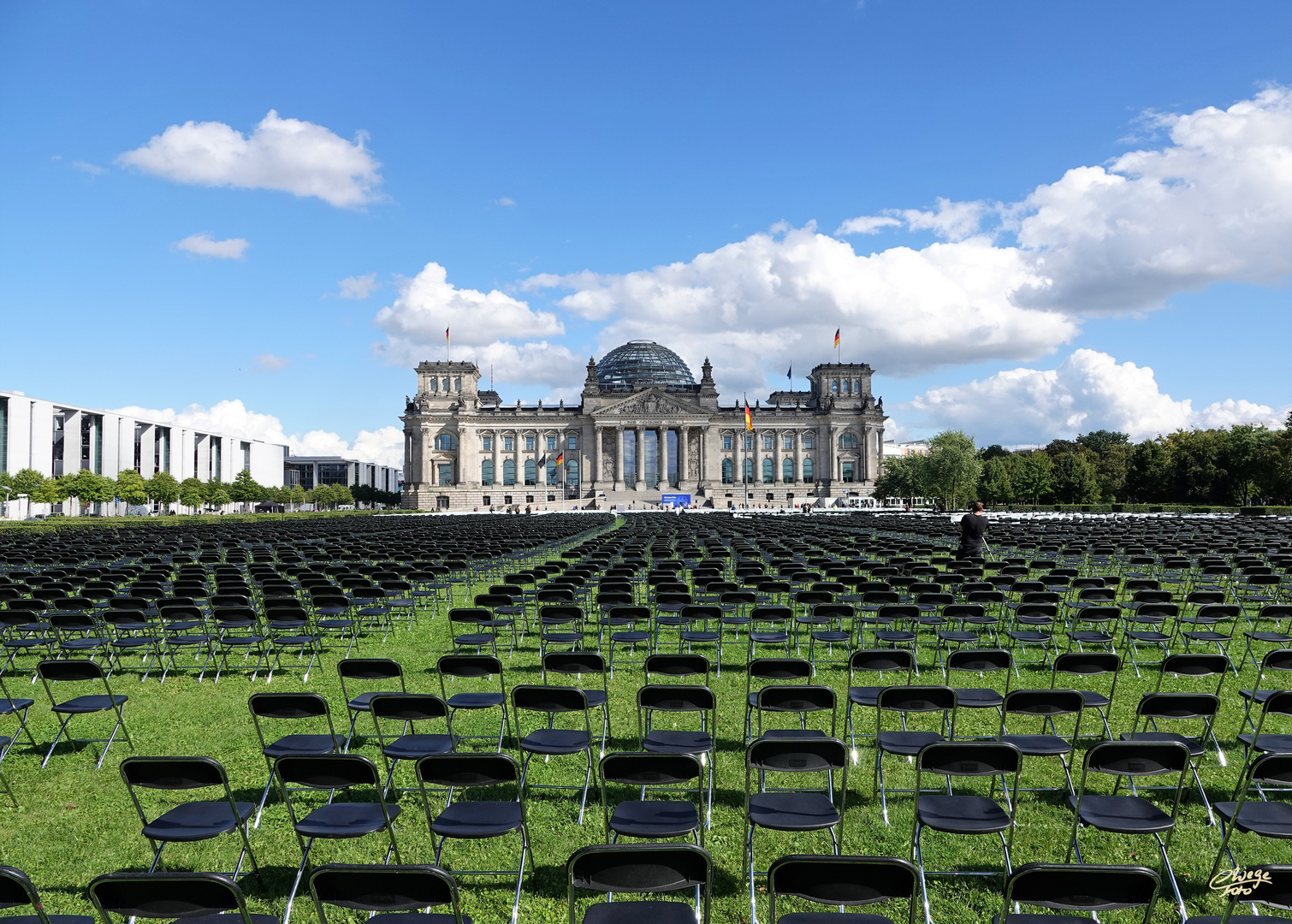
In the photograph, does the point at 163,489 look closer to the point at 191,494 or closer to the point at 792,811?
the point at 191,494

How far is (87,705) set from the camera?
23.6ft

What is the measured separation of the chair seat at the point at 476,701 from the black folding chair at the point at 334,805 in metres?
1.95

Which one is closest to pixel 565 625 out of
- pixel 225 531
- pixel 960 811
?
pixel 960 811

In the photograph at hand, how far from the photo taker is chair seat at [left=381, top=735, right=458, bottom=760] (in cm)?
594

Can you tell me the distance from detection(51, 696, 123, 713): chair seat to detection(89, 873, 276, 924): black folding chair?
4.54m

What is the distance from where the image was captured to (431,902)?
3232mm

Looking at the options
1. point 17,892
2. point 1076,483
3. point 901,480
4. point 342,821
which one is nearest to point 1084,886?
point 342,821

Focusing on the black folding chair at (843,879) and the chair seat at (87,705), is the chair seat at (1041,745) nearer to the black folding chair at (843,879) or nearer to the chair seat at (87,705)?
the black folding chair at (843,879)

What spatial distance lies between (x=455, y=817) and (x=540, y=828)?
1001 millimetres

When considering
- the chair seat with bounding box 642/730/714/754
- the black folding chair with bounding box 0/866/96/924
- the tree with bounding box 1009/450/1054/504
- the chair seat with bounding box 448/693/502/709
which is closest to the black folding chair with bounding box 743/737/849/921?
A: the chair seat with bounding box 642/730/714/754

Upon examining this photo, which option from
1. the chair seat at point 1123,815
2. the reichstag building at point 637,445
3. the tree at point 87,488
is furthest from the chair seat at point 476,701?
the reichstag building at point 637,445

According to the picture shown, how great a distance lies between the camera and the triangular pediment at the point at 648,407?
378 ft

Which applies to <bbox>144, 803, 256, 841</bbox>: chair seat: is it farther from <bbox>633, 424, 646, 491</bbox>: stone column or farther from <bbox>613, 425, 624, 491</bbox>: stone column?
<bbox>613, 425, 624, 491</bbox>: stone column

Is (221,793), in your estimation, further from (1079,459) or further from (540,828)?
(1079,459)
